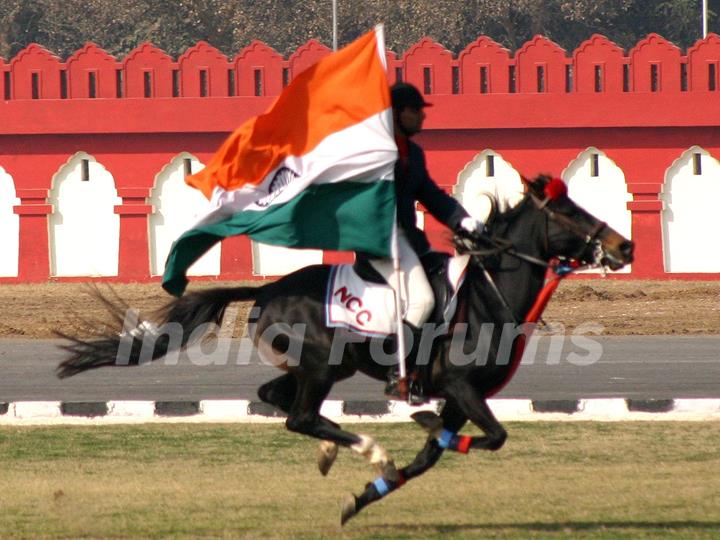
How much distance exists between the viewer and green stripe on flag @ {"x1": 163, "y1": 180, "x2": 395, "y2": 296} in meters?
8.67

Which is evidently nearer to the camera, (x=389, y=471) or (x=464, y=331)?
(x=389, y=471)

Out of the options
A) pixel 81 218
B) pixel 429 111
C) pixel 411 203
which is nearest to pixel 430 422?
pixel 411 203

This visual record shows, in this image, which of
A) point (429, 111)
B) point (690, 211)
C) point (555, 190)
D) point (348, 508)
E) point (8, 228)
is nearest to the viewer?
point (348, 508)

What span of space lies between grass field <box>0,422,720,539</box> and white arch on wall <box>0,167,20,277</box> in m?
18.5

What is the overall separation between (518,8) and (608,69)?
74.4 ft

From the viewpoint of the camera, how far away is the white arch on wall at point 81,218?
3041cm

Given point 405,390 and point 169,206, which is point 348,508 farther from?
point 169,206

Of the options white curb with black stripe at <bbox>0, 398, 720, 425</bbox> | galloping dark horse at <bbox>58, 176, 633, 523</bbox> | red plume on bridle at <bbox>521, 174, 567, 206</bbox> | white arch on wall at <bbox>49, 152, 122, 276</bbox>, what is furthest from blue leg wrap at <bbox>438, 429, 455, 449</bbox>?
white arch on wall at <bbox>49, 152, 122, 276</bbox>

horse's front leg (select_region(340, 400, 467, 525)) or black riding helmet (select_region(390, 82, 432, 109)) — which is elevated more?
black riding helmet (select_region(390, 82, 432, 109))

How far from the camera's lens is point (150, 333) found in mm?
9547

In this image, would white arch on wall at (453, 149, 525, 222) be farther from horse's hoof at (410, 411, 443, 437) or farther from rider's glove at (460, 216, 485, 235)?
horse's hoof at (410, 411, 443, 437)

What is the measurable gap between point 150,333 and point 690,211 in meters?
20.9

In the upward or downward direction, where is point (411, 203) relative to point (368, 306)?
upward

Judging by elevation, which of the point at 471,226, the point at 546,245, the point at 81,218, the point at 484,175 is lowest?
the point at 546,245
